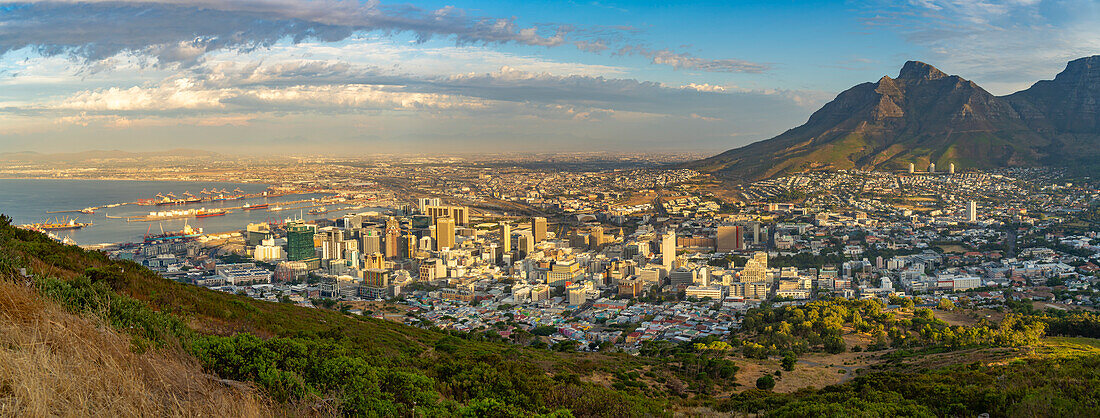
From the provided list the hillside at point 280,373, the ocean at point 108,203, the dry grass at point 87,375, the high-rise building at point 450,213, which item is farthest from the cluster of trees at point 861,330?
the ocean at point 108,203

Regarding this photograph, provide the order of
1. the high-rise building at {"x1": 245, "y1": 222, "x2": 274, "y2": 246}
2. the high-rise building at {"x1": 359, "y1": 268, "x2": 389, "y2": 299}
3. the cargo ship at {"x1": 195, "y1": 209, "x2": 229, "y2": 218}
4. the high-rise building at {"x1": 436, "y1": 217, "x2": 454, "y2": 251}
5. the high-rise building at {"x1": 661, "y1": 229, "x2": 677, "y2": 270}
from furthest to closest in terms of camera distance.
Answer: the cargo ship at {"x1": 195, "y1": 209, "x2": 229, "y2": 218} < the high-rise building at {"x1": 436, "y1": 217, "x2": 454, "y2": 251} < the high-rise building at {"x1": 245, "y1": 222, "x2": 274, "y2": 246} < the high-rise building at {"x1": 661, "y1": 229, "x2": 677, "y2": 270} < the high-rise building at {"x1": 359, "y1": 268, "x2": 389, "y2": 299}

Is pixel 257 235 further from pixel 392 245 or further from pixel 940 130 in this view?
pixel 940 130

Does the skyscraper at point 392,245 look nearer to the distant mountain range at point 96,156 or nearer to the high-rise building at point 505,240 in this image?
the high-rise building at point 505,240

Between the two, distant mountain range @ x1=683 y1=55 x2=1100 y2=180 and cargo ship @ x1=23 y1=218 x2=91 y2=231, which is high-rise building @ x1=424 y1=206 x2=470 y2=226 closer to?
cargo ship @ x1=23 y1=218 x2=91 y2=231

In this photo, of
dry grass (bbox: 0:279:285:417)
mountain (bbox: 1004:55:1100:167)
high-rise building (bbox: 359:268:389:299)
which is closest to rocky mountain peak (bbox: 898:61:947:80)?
mountain (bbox: 1004:55:1100:167)

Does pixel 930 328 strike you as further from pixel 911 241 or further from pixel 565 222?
pixel 565 222

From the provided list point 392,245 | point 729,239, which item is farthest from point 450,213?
point 729,239
